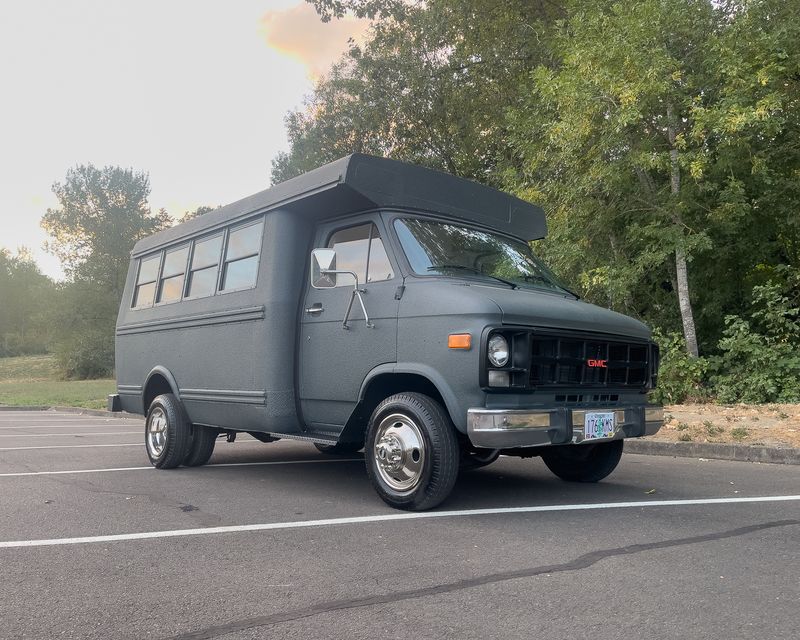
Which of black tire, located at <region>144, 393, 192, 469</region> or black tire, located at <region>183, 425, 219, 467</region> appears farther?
black tire, located at <region>183, 425, 219, 467</region>

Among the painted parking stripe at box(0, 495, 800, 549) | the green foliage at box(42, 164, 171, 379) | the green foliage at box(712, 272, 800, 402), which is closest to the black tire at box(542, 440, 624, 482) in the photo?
the painted parking stripe at box(0, 495, 800, 549)

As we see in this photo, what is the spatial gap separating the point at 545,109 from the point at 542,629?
53.1 ft

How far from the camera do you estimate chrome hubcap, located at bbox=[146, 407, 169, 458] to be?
8.03m

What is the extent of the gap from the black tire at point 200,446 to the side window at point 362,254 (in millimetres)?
2739

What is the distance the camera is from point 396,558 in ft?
13.8

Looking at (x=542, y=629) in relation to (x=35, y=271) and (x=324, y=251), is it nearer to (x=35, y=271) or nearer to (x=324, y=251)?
(x=324, y=251)

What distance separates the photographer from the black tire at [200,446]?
8.08m

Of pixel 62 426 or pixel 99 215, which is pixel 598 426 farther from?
pixel 99 215

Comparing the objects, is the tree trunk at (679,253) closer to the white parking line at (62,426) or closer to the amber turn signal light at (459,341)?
the amber turn signal light at (459,341)

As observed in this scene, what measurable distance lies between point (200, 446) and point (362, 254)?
3.22m

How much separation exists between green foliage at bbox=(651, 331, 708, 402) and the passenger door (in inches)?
356

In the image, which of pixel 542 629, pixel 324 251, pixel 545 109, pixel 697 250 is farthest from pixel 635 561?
pixel 545 109

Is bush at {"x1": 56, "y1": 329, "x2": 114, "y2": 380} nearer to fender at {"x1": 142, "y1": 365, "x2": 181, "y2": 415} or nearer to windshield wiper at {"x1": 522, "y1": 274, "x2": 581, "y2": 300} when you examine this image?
fender at {"x1": 142, "y1": 365, "x2": 181, "y2": 415}

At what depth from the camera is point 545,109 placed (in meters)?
17.8
